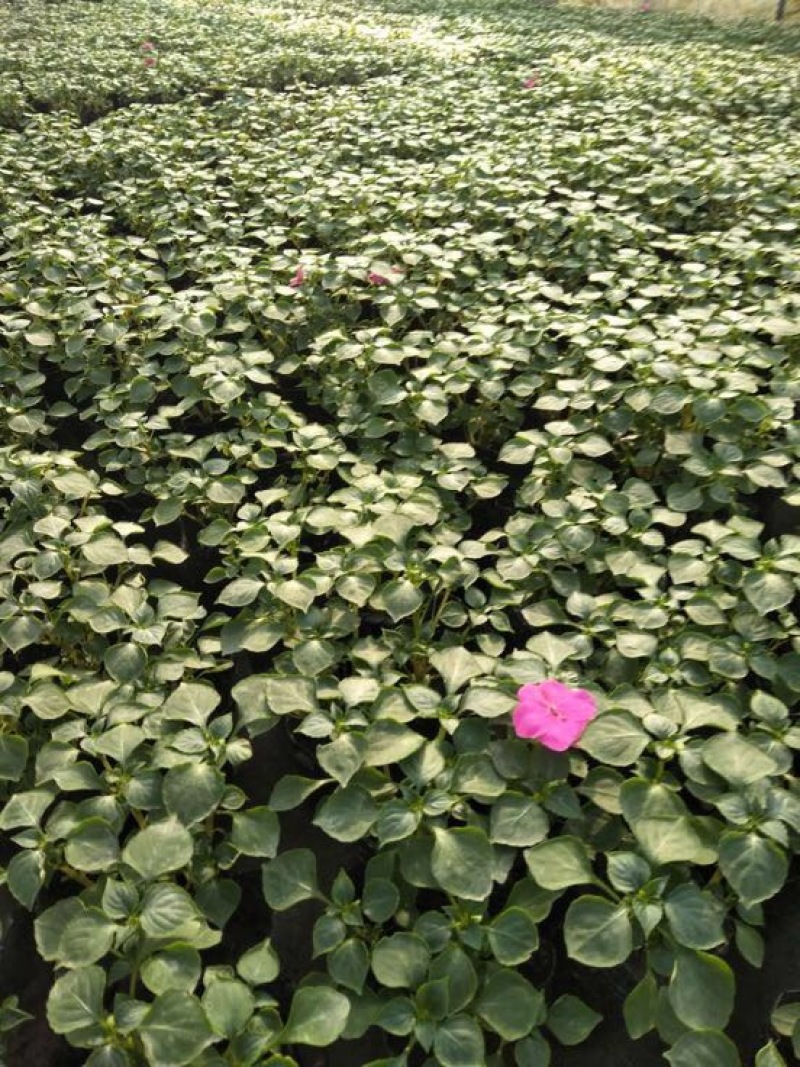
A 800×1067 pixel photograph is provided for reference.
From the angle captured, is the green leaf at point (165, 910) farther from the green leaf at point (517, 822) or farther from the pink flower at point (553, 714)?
the pink flower at point (553, 714)

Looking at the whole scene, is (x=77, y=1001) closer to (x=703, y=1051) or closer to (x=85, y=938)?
(x=85, y=938)

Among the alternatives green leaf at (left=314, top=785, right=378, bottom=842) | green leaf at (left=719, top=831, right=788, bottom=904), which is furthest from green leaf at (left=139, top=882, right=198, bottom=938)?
green leaf at (left=719, top=831, right=788, bottom=904)

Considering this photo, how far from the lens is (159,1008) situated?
3.18ft

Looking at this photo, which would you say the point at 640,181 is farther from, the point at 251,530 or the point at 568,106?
the point at 251,530

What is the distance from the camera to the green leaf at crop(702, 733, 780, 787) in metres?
1.15

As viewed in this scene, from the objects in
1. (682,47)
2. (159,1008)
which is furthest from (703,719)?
(682,47)

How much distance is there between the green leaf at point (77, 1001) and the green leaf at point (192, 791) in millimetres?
232

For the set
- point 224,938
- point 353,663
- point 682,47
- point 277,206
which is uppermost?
point 682,47

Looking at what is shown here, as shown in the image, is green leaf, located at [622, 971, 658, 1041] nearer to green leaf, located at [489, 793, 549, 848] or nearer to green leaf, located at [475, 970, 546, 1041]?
green leaf, located at [475, 970, 546, 1041]

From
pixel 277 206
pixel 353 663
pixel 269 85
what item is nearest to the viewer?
pixel 353 663

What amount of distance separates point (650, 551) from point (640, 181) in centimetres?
235

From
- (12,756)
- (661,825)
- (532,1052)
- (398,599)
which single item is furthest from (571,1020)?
(12,756)

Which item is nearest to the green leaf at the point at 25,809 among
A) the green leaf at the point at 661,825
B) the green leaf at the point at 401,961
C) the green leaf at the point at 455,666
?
the green leaf at the point at 401,961

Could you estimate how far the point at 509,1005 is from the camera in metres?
1.02
